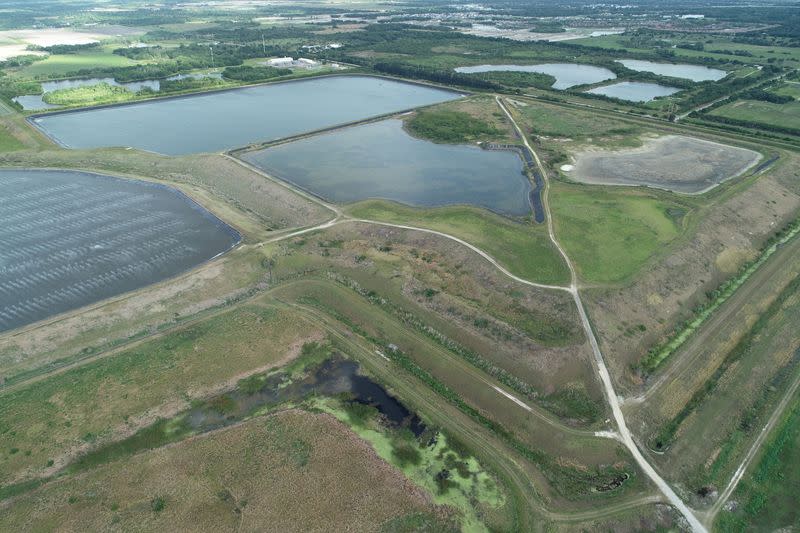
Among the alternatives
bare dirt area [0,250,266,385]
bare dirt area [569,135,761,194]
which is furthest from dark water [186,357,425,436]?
bare dirt area [569,135,761,194]

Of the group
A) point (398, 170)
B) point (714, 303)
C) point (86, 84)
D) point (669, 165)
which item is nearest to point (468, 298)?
point (714, 303)

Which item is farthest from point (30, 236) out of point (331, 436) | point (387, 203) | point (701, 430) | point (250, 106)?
point (701, 430)

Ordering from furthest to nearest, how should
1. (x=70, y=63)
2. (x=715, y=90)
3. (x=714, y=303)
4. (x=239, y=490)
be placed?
(x=70, y=63) → (x=715, y=90) → (x=714, y=303) → (x=239, y=490)

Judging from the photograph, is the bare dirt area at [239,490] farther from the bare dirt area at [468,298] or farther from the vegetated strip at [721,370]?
the vegetated strip at [721,370]

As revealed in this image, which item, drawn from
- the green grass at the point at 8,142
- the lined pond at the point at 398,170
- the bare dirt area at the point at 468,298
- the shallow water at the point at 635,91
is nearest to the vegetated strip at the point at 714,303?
the bare dirt area at the point at 468,298

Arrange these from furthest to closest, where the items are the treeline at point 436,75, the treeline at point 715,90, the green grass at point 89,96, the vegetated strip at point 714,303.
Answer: the treeline at point 436,75, the treeline at point 715,90, the green grass at point 89,96, the vegetated strip at point 714,303

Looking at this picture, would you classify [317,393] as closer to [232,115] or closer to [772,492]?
[772,492]
